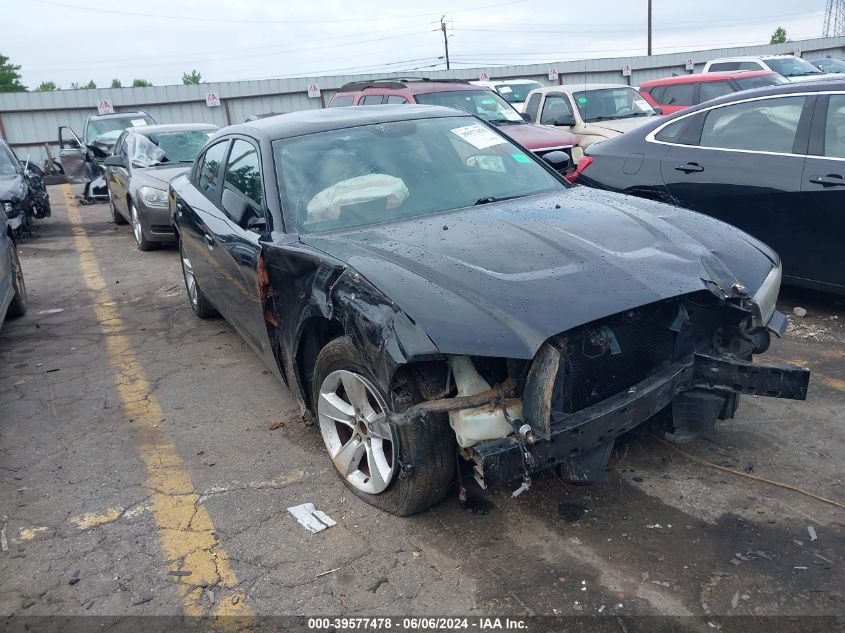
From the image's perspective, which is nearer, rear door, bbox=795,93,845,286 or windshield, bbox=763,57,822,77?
rear door, bbox=795,93,845,286

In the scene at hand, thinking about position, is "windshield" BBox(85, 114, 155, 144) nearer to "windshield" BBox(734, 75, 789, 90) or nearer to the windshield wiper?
"windshield" BBox(734, 75, 789, 90)

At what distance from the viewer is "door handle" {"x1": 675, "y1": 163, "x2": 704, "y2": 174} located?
5.84 m

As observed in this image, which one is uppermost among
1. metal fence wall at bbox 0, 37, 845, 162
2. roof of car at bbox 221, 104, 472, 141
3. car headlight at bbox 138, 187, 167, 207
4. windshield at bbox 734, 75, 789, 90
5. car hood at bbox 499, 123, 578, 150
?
metal fence wall at bbox 0, 37, 845, 162

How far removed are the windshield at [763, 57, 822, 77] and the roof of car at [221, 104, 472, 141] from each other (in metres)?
13.3

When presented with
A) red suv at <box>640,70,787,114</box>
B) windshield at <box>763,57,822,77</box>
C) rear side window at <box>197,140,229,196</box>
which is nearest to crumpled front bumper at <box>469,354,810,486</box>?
rear side window at <box>197,140,229,196</box>

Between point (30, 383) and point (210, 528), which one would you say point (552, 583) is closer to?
point (210, 528)

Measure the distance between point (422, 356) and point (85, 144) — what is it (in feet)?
46.8

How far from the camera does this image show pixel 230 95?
95.5 feet

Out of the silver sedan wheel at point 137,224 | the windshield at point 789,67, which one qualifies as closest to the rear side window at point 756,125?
the silver sedan wheel at point 137,224

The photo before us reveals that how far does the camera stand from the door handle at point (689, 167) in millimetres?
5840

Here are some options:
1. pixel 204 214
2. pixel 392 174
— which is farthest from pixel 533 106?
pixel 392 174

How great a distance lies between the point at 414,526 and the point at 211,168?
126 inches

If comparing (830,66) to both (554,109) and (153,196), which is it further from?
(153,196)

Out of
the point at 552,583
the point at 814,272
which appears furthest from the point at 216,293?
the point at 814,272
